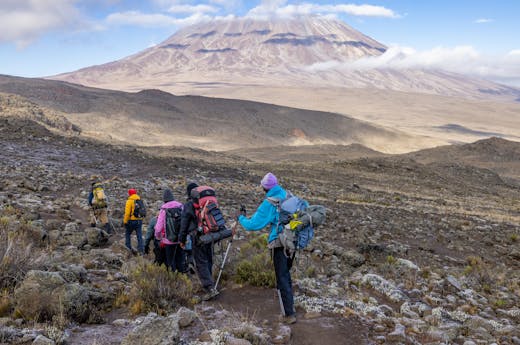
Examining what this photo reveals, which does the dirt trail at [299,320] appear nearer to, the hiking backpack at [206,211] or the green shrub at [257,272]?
the green shrub at [257,272]

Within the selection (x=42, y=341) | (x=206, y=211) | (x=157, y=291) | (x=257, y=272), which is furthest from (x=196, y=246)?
(x=42, y=341)

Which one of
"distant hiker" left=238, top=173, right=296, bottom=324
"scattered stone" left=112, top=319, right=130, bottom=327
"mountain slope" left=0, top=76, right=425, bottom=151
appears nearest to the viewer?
"scattered stone" left=112, top=319, right=130, bottom=327

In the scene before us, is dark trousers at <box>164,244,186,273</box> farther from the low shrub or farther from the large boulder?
the large boulder

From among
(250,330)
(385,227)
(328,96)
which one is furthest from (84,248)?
(328,96)

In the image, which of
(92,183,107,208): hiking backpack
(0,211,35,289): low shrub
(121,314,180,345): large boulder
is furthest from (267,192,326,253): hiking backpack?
(92,183,107,208): hiking backpack

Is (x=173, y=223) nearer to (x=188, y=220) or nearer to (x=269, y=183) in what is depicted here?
(x=188, y=220)

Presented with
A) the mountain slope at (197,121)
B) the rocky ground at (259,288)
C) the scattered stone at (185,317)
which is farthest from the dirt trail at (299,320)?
the mountain slope at (197,121)

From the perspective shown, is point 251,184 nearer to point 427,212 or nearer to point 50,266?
point 427,212

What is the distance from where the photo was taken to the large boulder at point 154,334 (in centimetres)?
368

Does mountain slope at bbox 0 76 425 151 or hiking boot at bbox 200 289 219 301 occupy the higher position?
mountain slope at bbox 0 76 425 151

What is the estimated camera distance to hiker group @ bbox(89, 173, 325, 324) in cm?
469

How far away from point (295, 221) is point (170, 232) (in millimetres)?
1996

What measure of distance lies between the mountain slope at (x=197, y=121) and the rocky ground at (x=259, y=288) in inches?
1154

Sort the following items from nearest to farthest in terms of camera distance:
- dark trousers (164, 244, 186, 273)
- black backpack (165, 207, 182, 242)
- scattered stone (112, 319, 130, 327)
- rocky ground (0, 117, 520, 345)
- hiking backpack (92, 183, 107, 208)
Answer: rocky ground (0, 117, 520, 345) < scattered stone (112, 319, 130, 327) < black backpack (165, 207, 182, 242) < dark trousers (164, 244, 186, 273) < hiking backpack (92, 183, 107, 208)
